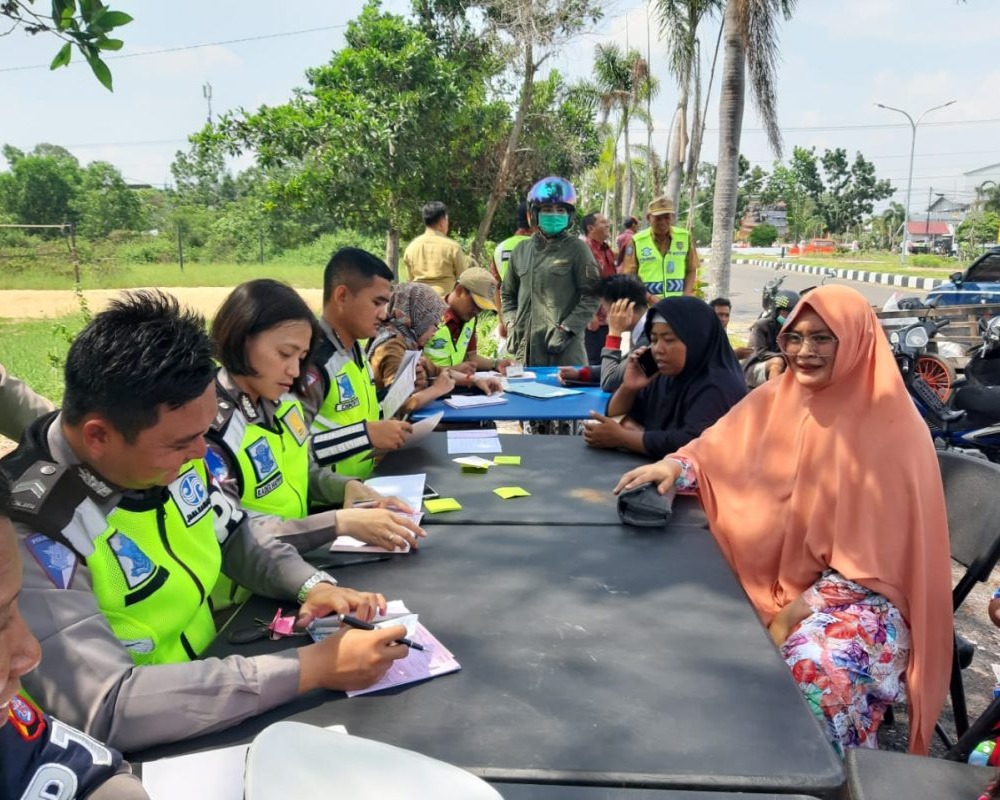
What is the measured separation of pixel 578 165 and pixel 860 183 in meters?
47.5

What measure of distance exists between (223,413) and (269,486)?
0.82 feet

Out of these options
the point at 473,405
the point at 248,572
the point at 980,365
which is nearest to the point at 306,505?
the point at 248,572

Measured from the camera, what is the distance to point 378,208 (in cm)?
896

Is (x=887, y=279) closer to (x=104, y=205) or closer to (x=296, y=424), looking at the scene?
(x=296, y=424)

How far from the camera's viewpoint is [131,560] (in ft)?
4.02

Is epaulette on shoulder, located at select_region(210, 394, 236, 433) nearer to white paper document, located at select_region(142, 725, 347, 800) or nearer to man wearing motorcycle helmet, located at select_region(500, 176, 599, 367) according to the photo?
white paper document, located at select_region(142, 725, 347, 800)

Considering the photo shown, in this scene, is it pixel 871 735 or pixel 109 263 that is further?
Answer: pixel 109 263

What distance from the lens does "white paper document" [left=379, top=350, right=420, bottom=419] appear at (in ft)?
10.2

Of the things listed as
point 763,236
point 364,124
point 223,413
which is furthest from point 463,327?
point 763,236

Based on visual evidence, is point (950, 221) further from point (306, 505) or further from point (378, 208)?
point (306, 505)

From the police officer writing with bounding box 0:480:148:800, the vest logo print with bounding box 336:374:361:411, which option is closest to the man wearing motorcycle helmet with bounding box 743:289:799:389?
the vest logo print with bounding box 336:374:361:411

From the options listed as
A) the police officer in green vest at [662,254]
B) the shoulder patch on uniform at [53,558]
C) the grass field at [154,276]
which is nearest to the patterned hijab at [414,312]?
the shoulder patch on uniform at [53,558]

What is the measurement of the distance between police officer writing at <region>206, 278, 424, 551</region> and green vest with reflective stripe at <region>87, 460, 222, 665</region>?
0.26m

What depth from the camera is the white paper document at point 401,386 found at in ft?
10.2
